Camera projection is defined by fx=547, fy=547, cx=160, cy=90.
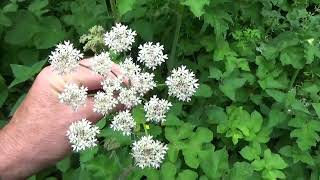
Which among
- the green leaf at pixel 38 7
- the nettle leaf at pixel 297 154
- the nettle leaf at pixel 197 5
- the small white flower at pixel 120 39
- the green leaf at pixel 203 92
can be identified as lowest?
the nettle leaf at pixel 297 154

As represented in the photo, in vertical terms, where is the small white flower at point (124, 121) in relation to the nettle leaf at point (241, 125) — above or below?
above

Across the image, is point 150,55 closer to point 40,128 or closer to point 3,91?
point 40,128

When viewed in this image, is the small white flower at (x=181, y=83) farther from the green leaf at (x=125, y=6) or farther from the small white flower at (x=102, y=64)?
the green leaf at (x=125, y=6)

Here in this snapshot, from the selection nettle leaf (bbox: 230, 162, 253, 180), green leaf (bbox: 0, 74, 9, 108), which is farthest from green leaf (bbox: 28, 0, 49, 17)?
nettle leaf (bbox: 230, 162, 253, 180)

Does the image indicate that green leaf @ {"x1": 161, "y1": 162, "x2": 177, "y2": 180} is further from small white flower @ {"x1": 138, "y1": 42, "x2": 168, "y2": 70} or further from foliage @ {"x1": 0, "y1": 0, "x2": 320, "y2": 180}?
small white flower @ {"x1": 138, "y1": 42, "x2": 168, "y2": 70}

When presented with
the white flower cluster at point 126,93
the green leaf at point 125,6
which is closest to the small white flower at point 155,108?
the white flower cluster at point 126,93

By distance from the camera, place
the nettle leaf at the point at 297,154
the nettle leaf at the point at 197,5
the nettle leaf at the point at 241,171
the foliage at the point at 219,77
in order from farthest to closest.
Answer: the nettle leaf at the point at 297,154 < the foliage at the point at 219,77 < the nettle leaf at the point at 241,171 < the nettle leaf at the point at 197,5

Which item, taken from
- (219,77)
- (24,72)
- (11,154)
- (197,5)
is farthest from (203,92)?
(11,154)
